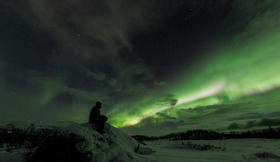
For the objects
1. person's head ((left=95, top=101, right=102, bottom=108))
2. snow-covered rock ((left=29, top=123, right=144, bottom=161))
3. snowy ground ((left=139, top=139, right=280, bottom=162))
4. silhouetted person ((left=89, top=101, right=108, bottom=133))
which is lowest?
snowy ground ((left=139, top=139, right=280, bottom=162))

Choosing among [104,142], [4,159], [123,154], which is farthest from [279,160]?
[4,159]

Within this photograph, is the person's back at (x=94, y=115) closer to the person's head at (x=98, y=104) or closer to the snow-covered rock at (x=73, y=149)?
the person's head at (x=98, y=104)

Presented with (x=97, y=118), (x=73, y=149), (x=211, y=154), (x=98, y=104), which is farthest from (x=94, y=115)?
(x=211, y=154)

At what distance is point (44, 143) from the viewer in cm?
441

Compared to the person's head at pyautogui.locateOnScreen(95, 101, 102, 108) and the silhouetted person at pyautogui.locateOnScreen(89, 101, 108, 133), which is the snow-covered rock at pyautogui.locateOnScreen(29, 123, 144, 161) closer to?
the silhouetted person at pyautogui.locateOnScreen(89, 101, 108, 133)

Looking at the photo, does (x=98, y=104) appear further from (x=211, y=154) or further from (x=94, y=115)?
(x=211, y=154)

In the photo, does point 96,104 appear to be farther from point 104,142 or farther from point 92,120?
point 104,142

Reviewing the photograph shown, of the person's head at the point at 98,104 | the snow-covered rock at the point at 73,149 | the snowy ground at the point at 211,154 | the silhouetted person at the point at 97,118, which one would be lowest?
the snowy ground at the point at 211,154

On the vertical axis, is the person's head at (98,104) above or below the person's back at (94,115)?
above

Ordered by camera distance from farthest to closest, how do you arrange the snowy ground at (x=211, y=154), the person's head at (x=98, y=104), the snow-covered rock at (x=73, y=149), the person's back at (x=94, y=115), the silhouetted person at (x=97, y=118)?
the person's head at (x=98, y=104) → the person's back at (x=94, y=115) → the silhouetted person at (x=97, y=118) → the snowy ground at (x=211, y=154) → the snow-covered rock at (x=73, y=149)

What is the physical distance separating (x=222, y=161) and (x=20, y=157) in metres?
8.91

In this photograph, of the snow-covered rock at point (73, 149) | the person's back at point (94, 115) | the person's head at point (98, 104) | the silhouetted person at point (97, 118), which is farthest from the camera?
the person's head at point (98, 104)

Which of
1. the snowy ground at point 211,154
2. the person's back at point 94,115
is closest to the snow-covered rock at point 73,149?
the person's back at point 94,115

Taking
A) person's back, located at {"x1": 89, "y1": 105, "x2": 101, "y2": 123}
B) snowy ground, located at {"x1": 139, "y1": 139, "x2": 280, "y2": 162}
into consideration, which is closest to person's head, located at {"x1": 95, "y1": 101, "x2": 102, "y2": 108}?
person's back, located at {"x1": 89, "y1": 105, "x2": 101, "y2": 123}
